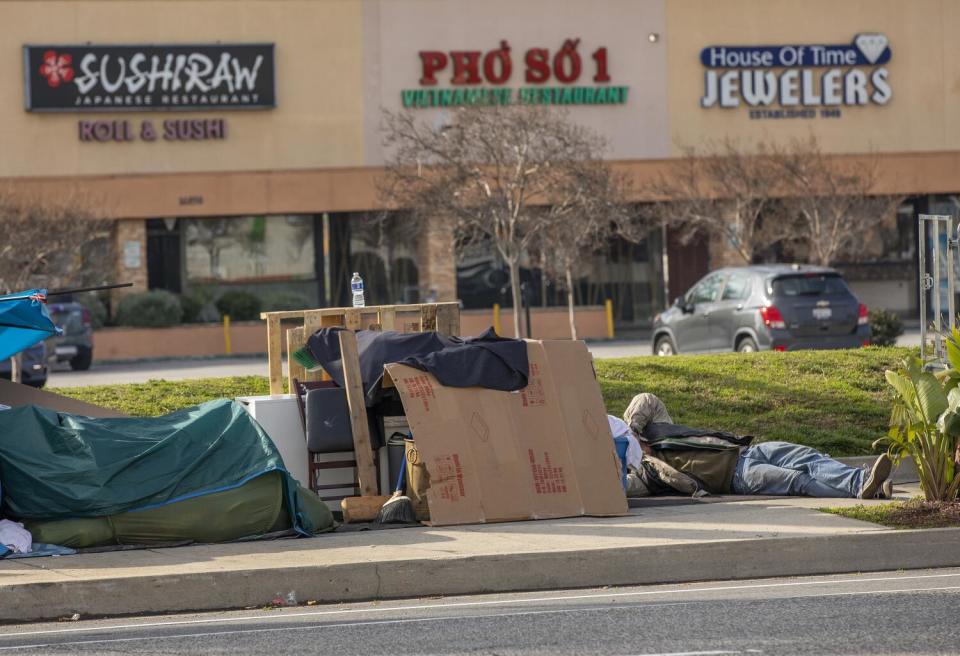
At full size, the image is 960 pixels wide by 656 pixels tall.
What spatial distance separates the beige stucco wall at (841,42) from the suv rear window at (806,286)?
20.9 meters

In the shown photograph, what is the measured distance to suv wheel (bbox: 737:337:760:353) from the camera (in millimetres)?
20894

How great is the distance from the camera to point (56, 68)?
38969 millimetres

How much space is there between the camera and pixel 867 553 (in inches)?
375

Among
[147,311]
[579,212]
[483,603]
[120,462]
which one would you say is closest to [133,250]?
[147,311]

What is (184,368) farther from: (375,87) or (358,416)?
(358,416)

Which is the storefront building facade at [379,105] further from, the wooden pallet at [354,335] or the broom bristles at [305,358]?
the broom bristles at [305,358]

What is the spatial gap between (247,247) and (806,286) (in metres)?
23.4

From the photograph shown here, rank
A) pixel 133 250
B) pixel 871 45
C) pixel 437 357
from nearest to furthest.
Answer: pixel 437 357 → pixel 133 250 → pixel 871 45

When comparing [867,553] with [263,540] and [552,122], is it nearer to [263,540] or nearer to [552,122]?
[263,540]

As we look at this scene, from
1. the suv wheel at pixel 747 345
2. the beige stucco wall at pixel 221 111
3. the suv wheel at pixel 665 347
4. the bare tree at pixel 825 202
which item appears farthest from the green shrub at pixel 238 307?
the suv wheel at pixel 747 345

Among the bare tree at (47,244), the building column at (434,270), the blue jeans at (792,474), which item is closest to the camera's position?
the blue jeans at (792,474)

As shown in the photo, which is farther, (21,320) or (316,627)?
(21,320)

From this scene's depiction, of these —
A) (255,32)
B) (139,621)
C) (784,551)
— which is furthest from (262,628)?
(255,32)

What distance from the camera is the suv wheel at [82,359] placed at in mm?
31692
